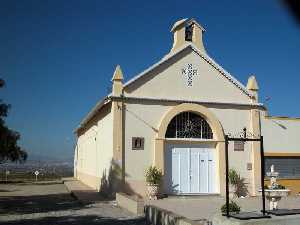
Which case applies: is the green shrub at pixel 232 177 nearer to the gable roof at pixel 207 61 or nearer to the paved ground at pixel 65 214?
the gable roof at pixel 207 61

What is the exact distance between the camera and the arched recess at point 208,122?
20.4m

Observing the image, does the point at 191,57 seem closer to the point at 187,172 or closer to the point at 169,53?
the point at 169,53

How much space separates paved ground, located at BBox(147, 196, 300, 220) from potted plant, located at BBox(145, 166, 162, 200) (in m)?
0.59

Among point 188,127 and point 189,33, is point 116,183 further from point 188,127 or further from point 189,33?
point 189,33

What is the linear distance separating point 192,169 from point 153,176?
2.42m

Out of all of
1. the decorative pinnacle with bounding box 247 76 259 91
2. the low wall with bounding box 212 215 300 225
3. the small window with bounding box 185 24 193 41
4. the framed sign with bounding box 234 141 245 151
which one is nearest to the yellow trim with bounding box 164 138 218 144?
the framed sign with bounding box 234 141 245 151

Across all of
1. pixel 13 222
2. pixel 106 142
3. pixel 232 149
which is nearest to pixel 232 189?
pixel 232 149

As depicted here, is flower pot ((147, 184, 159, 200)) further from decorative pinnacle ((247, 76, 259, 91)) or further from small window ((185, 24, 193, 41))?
small window ((185, 24, 193, 41))

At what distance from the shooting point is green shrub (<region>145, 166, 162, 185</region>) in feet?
→ 64.4

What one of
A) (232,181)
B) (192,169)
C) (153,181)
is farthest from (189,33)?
(153,181)

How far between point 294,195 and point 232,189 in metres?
3.86

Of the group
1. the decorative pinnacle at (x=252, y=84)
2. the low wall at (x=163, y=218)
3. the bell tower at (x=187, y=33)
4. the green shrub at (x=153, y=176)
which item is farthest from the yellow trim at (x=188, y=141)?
the low wall at (x=163, y=218)

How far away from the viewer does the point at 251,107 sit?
74.0 feet

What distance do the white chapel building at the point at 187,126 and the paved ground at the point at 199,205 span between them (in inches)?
42.0
